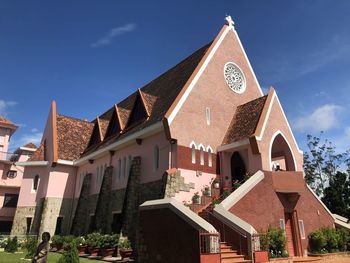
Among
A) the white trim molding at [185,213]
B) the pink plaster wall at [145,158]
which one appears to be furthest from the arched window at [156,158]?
the white trim molding at [185,213]

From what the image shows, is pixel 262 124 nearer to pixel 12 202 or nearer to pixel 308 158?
pixel 308 158

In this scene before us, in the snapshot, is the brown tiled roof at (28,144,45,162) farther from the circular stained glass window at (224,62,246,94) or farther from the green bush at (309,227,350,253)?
the green bush at (309,227,350,253)

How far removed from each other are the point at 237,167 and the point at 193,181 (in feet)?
14.1

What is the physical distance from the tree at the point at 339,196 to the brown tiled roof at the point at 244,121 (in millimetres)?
12155

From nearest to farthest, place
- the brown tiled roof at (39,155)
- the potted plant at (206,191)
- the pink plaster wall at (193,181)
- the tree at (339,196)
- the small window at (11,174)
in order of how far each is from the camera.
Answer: the pink plaster wall at (193,181), the potted plant at (206,191), the tree at (339,196), the brown tiled roof at (39,155), the small window at (11,174)

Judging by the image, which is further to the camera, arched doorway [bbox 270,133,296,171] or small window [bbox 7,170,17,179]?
small window [bbox 7,170,17,179]

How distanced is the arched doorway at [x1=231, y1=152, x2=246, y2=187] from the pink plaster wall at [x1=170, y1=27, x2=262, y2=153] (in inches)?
70.6

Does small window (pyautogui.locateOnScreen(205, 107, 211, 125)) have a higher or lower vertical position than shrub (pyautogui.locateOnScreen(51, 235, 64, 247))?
higher

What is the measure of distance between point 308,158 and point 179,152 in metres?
31.3

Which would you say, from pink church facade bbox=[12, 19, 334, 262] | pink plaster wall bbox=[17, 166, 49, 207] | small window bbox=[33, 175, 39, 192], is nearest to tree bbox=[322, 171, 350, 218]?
pink church facade bbox=[12, 19, 334, 262]

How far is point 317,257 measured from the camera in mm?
16406

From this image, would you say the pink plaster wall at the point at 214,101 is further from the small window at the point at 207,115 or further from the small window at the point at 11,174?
the small window at the point at 11,174

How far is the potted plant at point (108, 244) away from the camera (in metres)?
17.0

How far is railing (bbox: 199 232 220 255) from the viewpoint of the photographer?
421 inches
